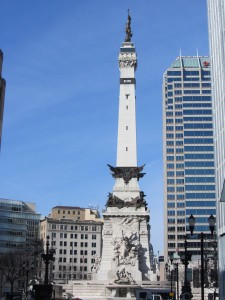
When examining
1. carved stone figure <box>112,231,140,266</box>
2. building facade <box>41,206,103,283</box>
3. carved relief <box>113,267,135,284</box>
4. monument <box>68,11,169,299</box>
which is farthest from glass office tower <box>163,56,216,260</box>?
carved relief <box>113,267,135,284</box>

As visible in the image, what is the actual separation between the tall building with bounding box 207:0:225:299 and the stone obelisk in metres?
28.4

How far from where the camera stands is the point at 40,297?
4053cm

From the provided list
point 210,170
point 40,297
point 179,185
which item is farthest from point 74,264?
point 40,297

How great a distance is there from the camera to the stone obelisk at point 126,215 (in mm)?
77562

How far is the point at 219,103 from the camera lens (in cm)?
5081

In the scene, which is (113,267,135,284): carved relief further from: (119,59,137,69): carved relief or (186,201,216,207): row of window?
(186,201,216,207): row of window

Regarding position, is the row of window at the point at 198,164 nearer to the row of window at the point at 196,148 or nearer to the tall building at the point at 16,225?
the row of window at the point at 196,148

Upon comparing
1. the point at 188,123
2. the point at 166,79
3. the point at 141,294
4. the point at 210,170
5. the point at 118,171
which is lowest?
the point at 141,294

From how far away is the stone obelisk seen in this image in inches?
3054

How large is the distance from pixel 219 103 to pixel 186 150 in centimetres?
8253

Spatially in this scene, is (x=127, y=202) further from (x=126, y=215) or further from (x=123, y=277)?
(x=123, y=277)

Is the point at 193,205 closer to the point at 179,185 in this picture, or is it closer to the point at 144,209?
the point at 179,185

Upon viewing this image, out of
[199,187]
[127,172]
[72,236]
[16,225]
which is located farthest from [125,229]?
[72,236]

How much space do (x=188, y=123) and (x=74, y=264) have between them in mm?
48455
